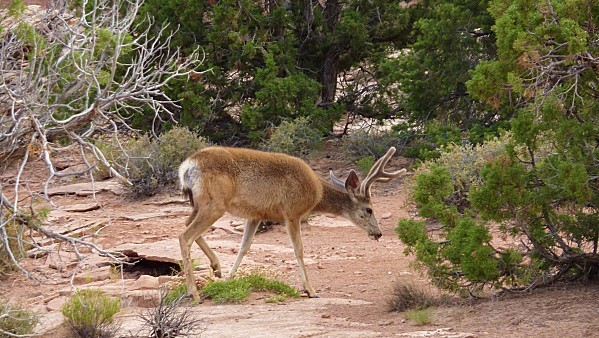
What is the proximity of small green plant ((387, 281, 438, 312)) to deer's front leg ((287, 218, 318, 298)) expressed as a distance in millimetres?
1336

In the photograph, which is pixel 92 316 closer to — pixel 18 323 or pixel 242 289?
pixel 18 323

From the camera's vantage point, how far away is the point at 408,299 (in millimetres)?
10125

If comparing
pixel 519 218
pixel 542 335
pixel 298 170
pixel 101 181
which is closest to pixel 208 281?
pixel 298 170

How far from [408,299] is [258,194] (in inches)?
99.0

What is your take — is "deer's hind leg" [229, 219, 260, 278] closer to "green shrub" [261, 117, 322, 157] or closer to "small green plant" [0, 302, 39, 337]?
"small green plant" [0, 302, 39, 337]

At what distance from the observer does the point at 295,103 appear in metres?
20.8

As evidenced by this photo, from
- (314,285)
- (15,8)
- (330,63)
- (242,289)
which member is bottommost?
(314,285)

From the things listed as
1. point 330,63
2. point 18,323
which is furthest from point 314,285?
point 330,63

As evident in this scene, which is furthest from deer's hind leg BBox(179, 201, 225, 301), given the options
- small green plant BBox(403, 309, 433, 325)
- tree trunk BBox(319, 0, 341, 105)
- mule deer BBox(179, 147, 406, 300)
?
tree trunk BBox(319, 0, 341, 105)

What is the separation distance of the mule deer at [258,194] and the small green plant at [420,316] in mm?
2007

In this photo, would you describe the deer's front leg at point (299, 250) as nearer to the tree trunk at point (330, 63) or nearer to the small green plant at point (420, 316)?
the small green plant at point (420, 316)

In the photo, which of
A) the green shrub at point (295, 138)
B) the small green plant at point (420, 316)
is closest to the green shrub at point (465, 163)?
the green shrub at point (295, 138)

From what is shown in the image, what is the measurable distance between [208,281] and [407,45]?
11.4m

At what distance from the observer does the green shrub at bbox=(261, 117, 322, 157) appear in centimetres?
1916
